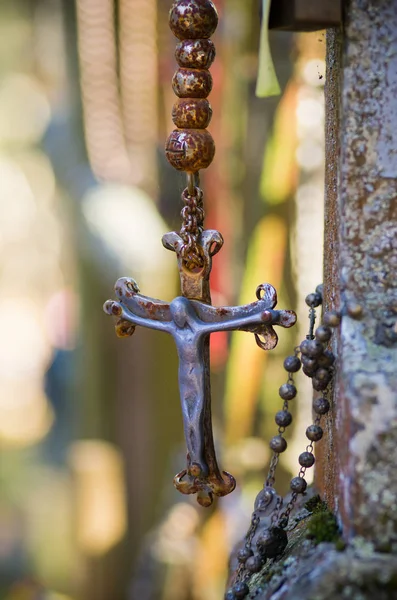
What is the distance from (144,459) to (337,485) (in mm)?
1752

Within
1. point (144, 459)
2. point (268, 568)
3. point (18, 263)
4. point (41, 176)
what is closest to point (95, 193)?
point (41, 176)

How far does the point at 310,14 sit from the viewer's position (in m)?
0.70

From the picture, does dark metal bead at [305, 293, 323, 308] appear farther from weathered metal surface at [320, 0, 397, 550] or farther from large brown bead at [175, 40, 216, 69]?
large brown bead at [175, 40, 216, 69]

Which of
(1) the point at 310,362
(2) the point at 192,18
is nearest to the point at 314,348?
(1) the point at 310,362

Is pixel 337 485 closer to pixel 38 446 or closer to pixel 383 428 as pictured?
pixel 383 428

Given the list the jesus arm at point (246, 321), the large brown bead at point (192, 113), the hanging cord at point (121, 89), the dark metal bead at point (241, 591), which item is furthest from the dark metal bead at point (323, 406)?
the hanging cord at point (121, 89)

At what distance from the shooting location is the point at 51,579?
2547mm

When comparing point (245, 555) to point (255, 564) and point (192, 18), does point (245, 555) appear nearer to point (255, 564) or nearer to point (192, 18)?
point (255, 564)

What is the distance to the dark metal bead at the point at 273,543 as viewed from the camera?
0.86 metres

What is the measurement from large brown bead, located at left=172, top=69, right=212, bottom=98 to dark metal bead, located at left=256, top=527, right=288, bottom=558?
0.49m

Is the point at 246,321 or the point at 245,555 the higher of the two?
the point at 246,321

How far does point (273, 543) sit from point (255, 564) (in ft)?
0.10

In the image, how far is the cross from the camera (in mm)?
825

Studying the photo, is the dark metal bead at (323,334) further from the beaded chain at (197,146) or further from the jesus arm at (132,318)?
the jesus arm at (132,318)
